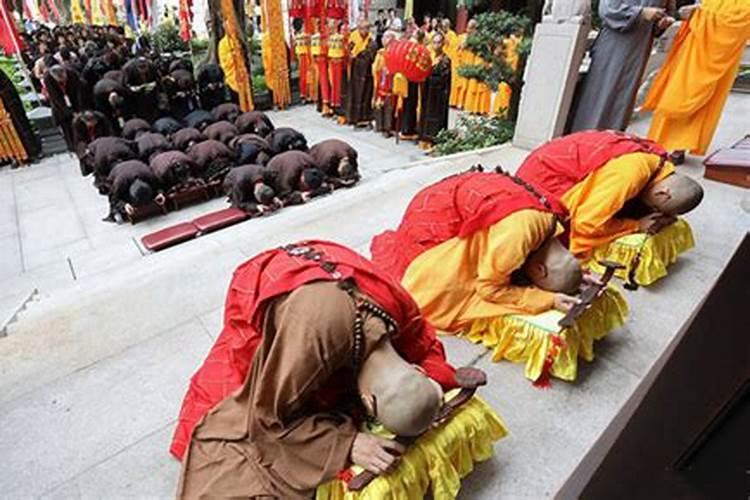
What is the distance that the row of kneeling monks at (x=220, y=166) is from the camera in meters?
5.24

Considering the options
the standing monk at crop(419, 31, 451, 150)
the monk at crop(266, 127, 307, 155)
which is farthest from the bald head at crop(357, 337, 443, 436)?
the standing monk at crop(419, 31, 451, 150)

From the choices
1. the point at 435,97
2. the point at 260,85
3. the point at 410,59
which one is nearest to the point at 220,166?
the point at 410,59

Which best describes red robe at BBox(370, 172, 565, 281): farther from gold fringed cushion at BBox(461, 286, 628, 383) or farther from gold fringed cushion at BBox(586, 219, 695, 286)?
gold fringed cushion at BBox(586, 219, 695, 286)

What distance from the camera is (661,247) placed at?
284 centimetres

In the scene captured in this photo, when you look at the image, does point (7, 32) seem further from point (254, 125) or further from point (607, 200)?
point (607, 200)

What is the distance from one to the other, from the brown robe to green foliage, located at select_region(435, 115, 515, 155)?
5003mm

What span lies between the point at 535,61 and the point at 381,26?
23.0 feet

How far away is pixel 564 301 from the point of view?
2.13 metres

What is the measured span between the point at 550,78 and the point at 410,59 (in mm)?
2580

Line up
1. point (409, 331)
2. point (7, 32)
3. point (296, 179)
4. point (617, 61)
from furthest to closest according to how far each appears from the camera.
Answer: point (7, 32), point (296, 179), point (617, 61), point (409, 331)

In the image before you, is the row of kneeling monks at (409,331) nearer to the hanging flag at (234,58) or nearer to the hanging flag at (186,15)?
the hanging flag at (234,58)

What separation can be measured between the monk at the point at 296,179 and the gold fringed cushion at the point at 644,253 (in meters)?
3.55

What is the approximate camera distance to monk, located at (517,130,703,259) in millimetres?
2559

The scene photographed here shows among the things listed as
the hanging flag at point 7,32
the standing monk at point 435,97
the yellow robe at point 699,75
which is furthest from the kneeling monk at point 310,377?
the hanging flag at point 7,32
